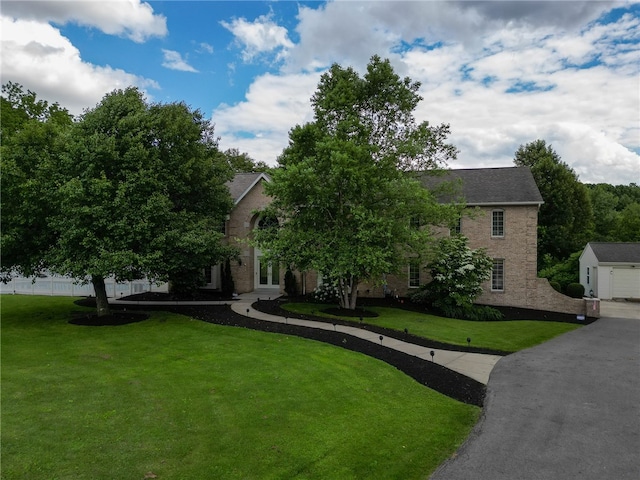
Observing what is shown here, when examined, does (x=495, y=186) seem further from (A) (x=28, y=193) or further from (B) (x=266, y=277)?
(A) (x=28, y=193)

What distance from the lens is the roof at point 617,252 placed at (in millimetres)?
27952

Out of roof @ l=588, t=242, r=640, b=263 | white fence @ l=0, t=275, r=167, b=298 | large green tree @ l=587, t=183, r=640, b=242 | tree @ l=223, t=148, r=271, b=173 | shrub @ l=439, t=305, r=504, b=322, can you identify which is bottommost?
shrub @ l=439, t=305, r=504, b=322

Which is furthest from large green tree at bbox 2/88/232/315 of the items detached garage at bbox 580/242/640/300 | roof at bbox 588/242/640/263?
roof at bbox 588/242/640/263

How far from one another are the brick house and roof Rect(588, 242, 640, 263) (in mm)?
9215

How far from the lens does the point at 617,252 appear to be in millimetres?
28625

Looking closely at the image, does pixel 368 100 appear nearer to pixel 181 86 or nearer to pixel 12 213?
pixel 181 86

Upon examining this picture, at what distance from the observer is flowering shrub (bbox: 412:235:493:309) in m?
19.8

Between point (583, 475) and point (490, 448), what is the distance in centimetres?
127

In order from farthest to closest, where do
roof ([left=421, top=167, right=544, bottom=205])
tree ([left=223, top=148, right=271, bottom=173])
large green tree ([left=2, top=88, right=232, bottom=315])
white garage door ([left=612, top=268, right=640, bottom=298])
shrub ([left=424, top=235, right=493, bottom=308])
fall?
tree ([left=223, top=148, right=271, bottom=173]), white garage door ([left=612, top=268, right=640, bottom=298]), roof ([left=421, top=167, right=544, bottom=205]), shrub ([left=424, top=235, right=493, bottom=308]), large green tree ([left=2, top=88, right=232, bottom=315])

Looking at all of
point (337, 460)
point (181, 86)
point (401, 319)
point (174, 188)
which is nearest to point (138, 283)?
point (174, 188)

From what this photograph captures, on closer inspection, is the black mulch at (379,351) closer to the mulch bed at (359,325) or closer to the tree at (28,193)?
the mulch bed at (359,325)

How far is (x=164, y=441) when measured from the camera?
6.40m

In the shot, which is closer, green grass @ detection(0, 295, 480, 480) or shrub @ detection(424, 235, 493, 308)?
green grass @ detection(0, 295, 480, 480)

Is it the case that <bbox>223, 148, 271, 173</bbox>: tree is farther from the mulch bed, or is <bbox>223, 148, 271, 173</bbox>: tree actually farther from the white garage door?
the white garage door
